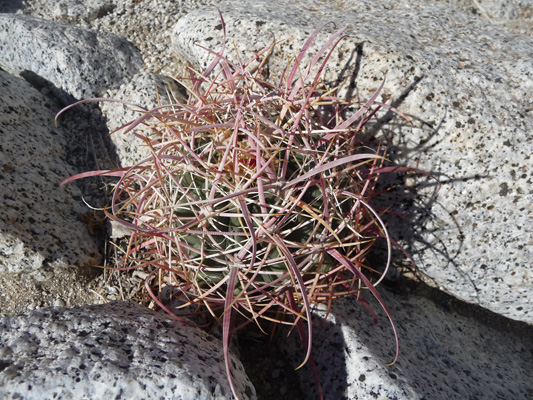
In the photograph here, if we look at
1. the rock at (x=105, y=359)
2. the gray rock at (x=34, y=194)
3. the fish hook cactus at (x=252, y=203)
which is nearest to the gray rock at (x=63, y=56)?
the gray rock at (x=34, y=194)

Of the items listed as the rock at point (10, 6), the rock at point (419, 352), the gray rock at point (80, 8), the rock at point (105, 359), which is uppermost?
the gray rock at point (80, 8)

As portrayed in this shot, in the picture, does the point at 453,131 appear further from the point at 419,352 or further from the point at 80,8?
the point at 80,8

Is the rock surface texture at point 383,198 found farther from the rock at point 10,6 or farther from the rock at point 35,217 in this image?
the rock at point 10,6

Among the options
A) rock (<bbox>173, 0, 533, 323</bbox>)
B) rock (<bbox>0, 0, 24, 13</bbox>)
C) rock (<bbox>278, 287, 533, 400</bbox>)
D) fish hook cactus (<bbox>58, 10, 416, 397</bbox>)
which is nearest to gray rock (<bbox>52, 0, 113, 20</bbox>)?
rock (<bbox>0, 0, 24, 13</bbox>)

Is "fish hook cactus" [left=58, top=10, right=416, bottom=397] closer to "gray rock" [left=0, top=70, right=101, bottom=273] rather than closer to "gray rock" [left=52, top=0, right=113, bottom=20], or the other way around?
"gray rock" [left=0, top=70, right=101, bottom=273]

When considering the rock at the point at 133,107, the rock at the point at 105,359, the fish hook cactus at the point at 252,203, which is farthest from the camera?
the rock at the point at 133,107

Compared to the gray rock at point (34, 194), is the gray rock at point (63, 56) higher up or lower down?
higher up
